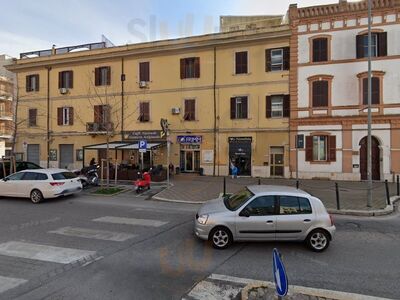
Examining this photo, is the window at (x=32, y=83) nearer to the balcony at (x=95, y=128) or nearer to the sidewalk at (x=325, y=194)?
the balcony at (x=95, y=128)

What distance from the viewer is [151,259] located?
619 centimetres

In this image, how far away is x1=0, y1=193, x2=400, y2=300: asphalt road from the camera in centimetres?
494

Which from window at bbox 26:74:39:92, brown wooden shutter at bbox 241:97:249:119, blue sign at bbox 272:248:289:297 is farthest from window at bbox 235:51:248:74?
blue sign at bbox 272:248:289:297

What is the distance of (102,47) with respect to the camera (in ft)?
87.8

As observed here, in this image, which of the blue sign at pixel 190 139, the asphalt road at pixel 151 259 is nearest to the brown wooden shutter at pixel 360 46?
the blue sign at pixel 190 139

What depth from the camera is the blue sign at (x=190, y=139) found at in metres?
23.1

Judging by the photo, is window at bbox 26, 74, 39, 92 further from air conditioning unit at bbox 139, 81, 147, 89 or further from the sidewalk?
the sidewalk

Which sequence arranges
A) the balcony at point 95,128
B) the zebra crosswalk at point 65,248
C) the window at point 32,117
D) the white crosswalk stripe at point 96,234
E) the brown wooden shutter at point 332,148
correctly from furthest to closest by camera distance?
1. the window at point 32,117
2. the balcony at point 95,128
3. the brown wooden shutter at point 332,148
4. the white crosswalk stripe at point 96,234
5. the zebra crosswalk at point 65,248

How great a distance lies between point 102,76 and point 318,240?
2374cm

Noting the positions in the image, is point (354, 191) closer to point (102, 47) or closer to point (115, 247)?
point (115, 247)

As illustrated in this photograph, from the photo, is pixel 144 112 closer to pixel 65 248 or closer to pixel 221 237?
pixel 65 248

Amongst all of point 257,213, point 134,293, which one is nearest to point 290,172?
point 257,213

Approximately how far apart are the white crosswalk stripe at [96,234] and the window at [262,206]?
3.15 m

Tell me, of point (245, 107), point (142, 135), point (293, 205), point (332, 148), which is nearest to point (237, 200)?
point (293, 205)
